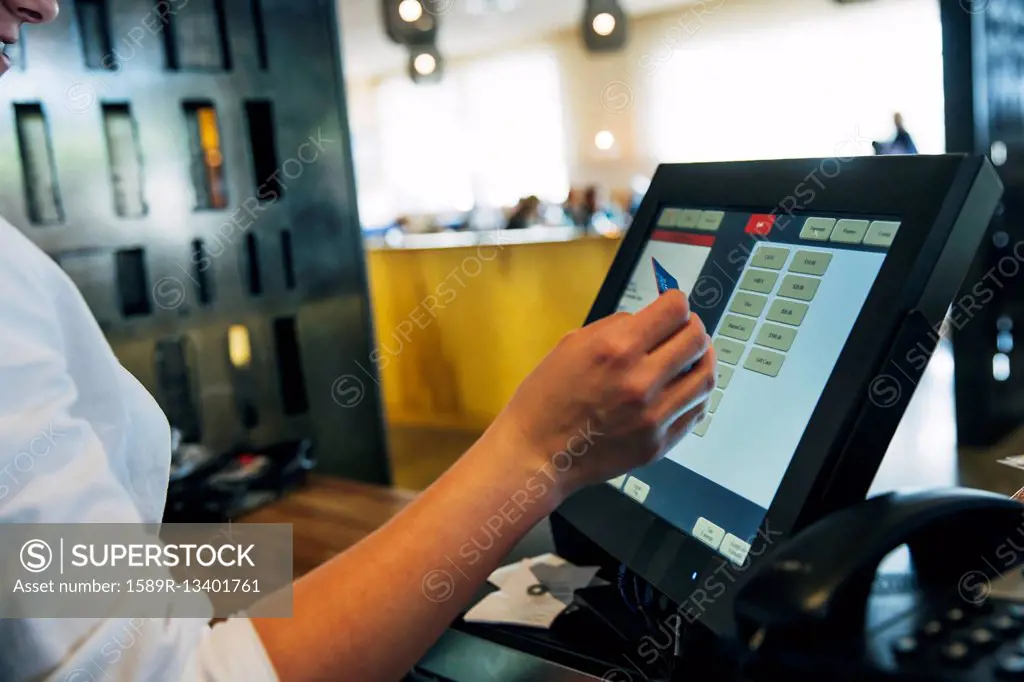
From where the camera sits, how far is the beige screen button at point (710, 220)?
0.63 m

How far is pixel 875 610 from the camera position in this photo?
394 mm

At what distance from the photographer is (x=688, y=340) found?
1.59 ft

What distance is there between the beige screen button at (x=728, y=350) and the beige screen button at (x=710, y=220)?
0.29 feet

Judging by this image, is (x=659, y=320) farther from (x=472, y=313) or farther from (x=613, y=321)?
(x=472, y=313)

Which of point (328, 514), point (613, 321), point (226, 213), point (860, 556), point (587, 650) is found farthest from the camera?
point (226, 213)

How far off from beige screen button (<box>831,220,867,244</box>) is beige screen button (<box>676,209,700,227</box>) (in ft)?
0.47

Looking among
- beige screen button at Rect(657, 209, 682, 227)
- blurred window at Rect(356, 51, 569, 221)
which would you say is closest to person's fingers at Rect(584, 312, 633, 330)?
beige screen button at Rect(657, 209, 682, 227)

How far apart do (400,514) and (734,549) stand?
20 centimetres

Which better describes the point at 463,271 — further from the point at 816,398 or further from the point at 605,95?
the point at 605,95

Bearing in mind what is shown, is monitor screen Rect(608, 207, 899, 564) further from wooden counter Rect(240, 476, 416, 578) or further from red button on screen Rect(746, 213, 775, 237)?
wooden counter Rect(240, 476, 416, 578)

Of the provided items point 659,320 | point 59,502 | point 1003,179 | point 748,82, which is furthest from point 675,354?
point 748,82

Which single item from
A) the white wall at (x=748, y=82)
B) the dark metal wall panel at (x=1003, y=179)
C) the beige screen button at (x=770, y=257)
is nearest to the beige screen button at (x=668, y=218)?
the beige screen button at (x=770, y=257)

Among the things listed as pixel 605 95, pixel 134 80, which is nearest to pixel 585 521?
pixel 134 80

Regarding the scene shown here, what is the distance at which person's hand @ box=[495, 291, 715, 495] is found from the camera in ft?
1.58
